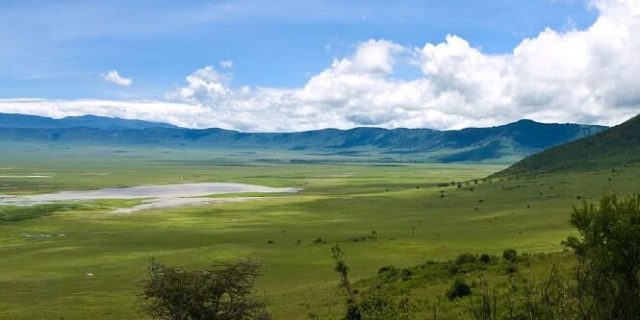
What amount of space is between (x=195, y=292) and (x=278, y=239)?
5925 cm

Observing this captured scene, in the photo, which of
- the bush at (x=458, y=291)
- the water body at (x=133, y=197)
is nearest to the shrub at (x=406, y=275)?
the bush at (x=458, y=291)

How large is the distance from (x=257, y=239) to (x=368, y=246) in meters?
19.0

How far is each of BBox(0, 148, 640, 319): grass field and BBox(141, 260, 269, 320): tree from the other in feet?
22.7

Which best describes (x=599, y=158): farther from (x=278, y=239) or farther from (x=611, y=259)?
(x=611, y=259)

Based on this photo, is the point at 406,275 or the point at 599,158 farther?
the point at 599,158

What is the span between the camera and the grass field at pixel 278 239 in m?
51.5

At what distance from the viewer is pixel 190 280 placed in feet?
99.8

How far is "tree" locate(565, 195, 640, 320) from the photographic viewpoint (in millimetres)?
14289

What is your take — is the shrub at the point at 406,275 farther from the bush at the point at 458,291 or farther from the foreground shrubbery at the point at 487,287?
→ the bush at the point at 458,291

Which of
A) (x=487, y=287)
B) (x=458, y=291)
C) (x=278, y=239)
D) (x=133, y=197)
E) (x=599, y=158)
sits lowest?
(x=278, y=239)

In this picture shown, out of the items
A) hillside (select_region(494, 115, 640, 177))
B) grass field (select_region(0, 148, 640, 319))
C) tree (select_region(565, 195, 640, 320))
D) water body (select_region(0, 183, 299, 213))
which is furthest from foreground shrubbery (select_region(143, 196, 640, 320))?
hillside (select_region(494, 115, 640, 177))

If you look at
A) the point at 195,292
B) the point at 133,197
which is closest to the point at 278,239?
the point at 195,292

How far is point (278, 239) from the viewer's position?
89.1 meters

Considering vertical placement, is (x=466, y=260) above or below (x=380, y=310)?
below
